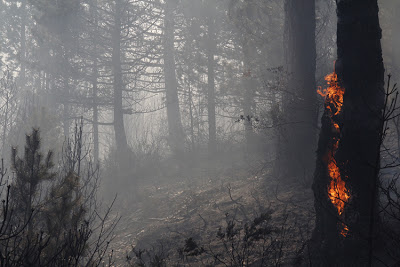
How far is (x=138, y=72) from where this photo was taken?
18.3 m

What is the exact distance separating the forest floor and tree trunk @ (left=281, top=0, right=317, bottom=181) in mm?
886

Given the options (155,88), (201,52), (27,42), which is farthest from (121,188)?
(27,42)

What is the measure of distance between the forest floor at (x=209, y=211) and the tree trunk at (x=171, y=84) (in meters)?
4.83

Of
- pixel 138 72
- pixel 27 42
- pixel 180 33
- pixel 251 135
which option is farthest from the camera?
pixel 27 42

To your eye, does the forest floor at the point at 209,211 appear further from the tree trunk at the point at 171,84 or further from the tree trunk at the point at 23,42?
the tree trunk at the point at 23,42

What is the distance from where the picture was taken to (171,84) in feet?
66.2

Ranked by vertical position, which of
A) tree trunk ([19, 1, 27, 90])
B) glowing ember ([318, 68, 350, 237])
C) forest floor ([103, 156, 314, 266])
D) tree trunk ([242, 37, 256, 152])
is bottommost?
forest floor ([103, 156, 314, 266])

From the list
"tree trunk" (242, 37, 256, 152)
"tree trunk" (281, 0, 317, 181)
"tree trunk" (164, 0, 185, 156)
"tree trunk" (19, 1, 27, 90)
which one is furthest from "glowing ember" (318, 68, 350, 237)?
"tree trunk" (19, 1, 27, 90)

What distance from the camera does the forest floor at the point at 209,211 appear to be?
6.64 metres

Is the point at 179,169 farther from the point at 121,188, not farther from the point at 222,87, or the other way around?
the point at 222,87

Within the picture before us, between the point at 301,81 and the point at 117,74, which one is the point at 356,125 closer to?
the point at 301,81

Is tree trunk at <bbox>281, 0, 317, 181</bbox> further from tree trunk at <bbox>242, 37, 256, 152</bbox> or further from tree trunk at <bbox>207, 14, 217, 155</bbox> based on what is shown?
tree trunk at <bbox>207, 14, 217, 155</bbox>

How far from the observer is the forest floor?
6.64 m

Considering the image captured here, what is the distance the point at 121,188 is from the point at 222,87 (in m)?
6.85
